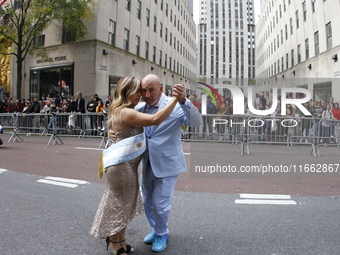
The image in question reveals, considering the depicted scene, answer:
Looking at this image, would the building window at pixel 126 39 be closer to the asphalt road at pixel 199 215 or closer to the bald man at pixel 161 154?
the asphalt road at pixel 199 215

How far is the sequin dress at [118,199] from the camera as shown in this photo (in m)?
2.58

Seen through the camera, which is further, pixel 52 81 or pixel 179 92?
pixel 52 81

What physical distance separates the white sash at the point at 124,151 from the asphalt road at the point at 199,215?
98 centimetres

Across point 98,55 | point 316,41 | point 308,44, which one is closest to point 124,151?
point 98,55

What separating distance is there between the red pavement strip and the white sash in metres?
2.87

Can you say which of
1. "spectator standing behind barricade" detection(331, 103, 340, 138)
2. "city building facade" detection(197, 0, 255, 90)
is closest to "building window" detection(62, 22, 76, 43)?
"spectator standing behind barricade" detection(331, 103, 340, 138)

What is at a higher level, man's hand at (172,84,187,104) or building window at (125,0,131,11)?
building window at (125,0,131,11)

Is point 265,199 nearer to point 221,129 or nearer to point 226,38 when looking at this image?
point 221,129

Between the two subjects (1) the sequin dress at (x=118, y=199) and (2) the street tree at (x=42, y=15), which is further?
(2) the street tree at (x=42, y=15)

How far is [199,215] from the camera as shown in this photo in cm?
392

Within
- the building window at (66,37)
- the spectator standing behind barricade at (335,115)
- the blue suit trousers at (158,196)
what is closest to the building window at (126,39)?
the building window at (66,37)

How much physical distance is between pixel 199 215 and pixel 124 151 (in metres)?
1.84

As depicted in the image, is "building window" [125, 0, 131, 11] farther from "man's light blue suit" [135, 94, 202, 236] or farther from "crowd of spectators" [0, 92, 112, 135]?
"man's light blue suit" [135, 94, 202, 236]

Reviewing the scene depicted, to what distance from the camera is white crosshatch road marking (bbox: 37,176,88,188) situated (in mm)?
5512
